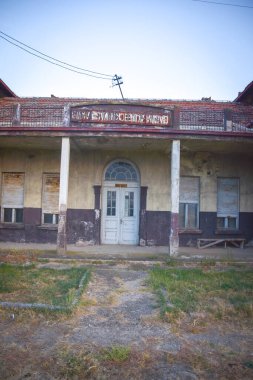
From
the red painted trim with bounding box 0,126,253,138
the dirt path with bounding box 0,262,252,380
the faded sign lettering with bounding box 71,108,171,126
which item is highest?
the faded sign lettering with bounding box 71,108,171,126

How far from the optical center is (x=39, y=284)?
20.6 feet

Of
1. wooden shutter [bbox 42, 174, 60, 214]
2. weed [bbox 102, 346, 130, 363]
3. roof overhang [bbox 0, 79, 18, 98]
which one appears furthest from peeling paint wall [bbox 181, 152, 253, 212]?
weed [bbox 102, 346, 130, 363]

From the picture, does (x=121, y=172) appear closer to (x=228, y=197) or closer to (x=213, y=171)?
(x=213, y=171)

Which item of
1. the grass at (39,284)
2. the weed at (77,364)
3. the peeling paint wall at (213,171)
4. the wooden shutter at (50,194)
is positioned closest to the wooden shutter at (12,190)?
the wooden shutter at (50,194)

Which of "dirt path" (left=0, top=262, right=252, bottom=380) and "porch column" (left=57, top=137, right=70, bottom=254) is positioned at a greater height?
"porch column" (left=57, top=137, right=70, bottom=254)

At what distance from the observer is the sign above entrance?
9.38 metres

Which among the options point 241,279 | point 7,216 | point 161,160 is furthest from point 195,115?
point 7,216

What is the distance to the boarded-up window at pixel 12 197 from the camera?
11836mm

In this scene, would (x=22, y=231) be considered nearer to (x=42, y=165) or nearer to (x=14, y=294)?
(x=42, y=165)

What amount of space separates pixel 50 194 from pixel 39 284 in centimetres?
595

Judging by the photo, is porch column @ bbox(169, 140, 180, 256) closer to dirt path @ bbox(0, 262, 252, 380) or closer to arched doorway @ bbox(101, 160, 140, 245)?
arched doorway @ bbox(101, 160, 140, 245)

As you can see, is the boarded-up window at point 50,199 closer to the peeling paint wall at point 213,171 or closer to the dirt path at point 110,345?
the peeling paint wall at point 213,171

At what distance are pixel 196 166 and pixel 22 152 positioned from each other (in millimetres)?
6879

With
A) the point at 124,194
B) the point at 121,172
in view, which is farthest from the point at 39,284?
the point at 121,172
